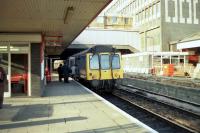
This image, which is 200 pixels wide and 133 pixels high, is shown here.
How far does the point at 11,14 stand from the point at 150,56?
33.3m

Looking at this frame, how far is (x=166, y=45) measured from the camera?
6425 cm

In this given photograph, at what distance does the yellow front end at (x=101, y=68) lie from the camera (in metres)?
22.5

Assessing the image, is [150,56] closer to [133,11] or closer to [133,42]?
[133,42]

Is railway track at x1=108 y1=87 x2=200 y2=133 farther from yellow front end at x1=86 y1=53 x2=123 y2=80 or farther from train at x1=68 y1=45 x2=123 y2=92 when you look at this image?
yellow front end at x1=86 y1=53 x2=123 y2=80

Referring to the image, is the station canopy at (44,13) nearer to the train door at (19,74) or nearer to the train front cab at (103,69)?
the train door at (19,74)

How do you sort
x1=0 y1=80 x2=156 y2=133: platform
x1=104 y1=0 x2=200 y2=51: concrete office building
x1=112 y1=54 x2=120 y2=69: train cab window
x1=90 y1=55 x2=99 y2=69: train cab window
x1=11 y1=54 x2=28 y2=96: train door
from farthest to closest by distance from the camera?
x1=104 y1=0 x2=200 y2=51: concrete office building
x1=112 y1=54 x2=120 y2=69: train cab window
x1=90 y1=55 x2=99 y2=69: train cab window
x1=11 y1=54 x2=28 y2=96: train door
x1=0 y1=80 x2=156 y2=133: platform

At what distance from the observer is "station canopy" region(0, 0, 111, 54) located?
10029 mm

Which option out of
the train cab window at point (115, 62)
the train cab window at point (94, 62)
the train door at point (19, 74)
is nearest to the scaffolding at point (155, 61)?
the train cab window at point (115, 62)

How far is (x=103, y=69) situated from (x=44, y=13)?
11.3 meters

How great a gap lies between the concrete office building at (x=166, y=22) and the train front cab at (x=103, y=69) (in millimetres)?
40118

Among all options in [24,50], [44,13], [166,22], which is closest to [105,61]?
[24,50]

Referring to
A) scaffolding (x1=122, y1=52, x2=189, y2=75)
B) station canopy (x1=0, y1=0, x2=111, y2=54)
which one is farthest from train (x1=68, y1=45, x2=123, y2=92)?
scaffolding (x1=122, y1=52, x2=189, y2=75)

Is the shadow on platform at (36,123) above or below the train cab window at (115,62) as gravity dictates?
below

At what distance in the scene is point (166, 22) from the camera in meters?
64.7
